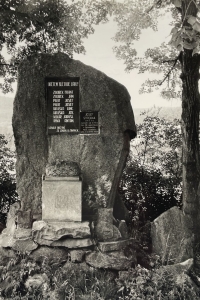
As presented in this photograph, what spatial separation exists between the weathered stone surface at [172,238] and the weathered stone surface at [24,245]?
82.0 inches

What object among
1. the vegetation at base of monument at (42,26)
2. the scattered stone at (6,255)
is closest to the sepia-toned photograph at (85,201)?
the scattered stone at (6,255)

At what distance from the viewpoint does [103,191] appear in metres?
5.78

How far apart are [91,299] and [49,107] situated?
3158mm

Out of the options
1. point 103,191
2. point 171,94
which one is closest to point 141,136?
point 171,94

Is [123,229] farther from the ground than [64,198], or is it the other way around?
[64,198]

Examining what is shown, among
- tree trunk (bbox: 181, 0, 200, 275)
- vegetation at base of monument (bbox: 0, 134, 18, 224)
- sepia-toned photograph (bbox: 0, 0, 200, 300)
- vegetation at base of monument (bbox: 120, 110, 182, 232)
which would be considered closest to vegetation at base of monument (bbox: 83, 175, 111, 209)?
sepia-toned photograph (bbox: 0, 0, 200, 300)

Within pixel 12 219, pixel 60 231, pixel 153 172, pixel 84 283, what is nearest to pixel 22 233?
pixel 12 219

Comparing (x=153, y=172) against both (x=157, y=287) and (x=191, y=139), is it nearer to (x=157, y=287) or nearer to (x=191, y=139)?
(x=191, y=139)

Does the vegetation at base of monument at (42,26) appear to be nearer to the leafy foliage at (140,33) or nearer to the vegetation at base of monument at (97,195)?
the leafy foliage at (140,33)

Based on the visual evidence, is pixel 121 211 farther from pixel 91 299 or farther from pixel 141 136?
pixel 141 136

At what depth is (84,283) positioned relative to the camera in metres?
4.99

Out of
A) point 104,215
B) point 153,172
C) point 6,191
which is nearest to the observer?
point 104,215

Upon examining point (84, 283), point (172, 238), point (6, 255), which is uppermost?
point (172, 238)

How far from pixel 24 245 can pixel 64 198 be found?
988 millimetres
